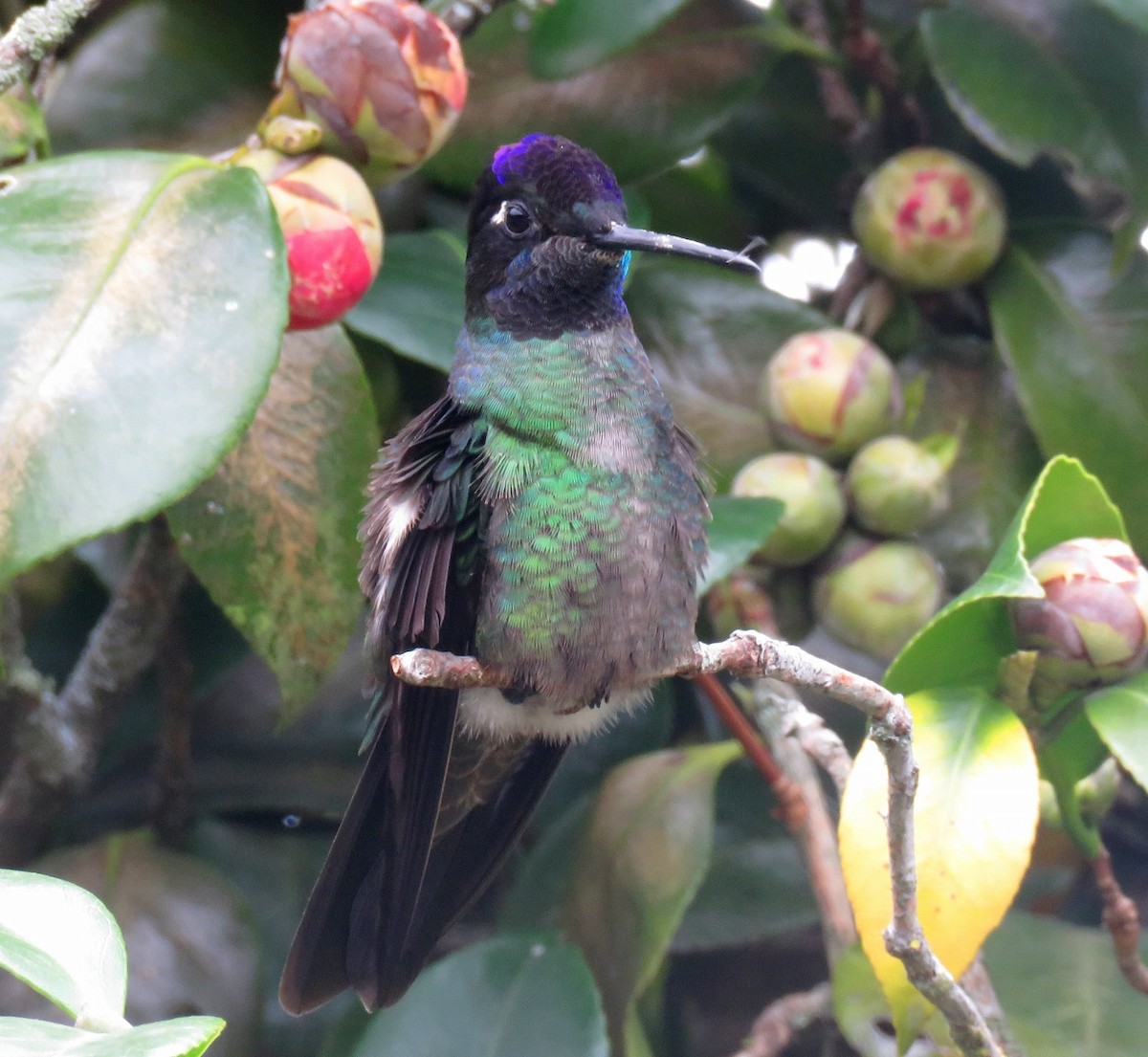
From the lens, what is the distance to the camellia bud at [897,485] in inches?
55.7

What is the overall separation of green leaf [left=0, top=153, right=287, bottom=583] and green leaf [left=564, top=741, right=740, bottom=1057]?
681 mm

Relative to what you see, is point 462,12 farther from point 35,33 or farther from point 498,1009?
point 498,1009

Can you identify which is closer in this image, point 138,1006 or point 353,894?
point 353,894

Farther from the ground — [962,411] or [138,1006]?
[962,411]

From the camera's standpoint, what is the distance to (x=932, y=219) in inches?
61.2

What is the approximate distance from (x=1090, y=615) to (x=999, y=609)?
0.24ft

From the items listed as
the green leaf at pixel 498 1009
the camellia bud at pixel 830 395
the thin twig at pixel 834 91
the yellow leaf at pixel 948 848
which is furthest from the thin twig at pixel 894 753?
the thin twig at pixel 834 91

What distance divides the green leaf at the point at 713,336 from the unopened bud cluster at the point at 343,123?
1.67 feet

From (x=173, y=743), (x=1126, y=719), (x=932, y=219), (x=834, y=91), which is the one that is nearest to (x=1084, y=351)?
(x=932, y=219)

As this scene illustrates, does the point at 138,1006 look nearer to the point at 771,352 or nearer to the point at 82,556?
the point at 82,556

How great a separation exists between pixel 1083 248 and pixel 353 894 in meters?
1.10

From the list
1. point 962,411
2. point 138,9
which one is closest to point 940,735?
point 962,411

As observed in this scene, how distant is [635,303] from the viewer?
171cm

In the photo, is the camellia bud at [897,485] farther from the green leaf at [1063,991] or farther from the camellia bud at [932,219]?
the green leaf at [1063,991]
